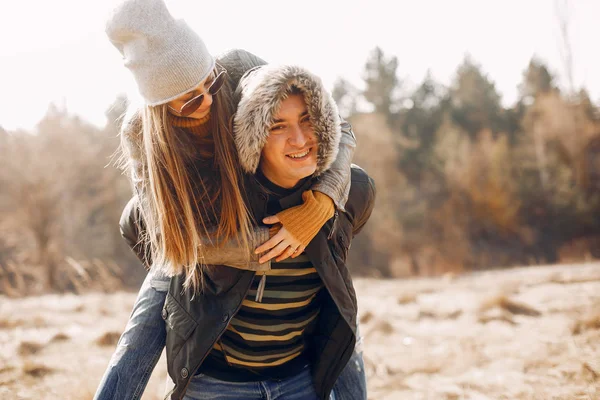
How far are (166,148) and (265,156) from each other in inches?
15.4

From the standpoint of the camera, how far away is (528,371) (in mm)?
3170

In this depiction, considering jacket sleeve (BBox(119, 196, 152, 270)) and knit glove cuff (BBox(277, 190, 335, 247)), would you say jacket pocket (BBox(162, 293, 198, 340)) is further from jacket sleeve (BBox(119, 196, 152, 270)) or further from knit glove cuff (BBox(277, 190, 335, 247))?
knit glove cuff (BBox(277, 190, 335, 247))

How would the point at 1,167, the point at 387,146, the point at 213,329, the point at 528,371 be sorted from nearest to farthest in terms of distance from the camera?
the point at 213,329, the point at 528,371, the point at 1,167, the point at 387,146

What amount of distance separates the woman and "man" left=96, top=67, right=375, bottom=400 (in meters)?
0.04

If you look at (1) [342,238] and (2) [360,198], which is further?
(2) [360,198]

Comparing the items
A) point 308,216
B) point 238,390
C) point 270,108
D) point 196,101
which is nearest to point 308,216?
point 308,216

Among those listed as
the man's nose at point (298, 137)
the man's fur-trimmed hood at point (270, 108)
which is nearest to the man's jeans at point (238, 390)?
the man's fur-trimmed hood at point (270, 108)

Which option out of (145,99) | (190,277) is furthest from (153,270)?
(145,99)

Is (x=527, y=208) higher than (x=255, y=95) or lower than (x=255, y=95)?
lower

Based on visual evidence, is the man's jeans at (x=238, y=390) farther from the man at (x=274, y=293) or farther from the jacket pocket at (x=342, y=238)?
the jacket pocket at (x=342, y=238)

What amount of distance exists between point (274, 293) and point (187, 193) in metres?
0.51

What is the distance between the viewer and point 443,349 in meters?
Answer: 4.07

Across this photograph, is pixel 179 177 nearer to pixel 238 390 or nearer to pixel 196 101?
pixel 196 101

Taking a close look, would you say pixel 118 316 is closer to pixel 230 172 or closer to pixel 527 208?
pixel 230 172
